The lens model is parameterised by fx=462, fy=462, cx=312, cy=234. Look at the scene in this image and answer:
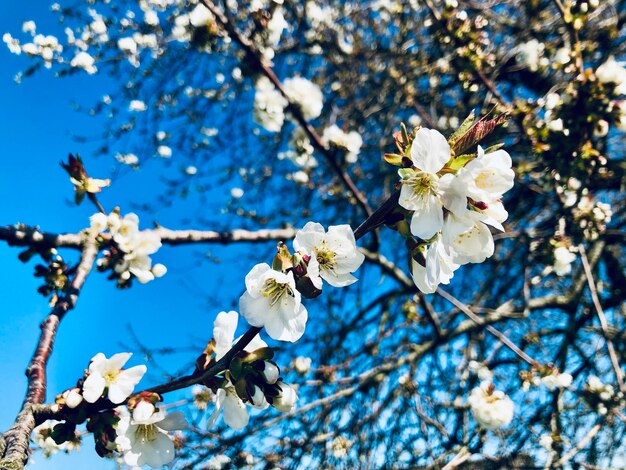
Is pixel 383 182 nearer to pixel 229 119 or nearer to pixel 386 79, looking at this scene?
pixel 386 79

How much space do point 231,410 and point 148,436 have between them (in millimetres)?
235

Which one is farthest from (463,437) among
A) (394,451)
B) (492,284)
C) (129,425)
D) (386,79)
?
(386,79)

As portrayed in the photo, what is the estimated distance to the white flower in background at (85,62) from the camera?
171 inches

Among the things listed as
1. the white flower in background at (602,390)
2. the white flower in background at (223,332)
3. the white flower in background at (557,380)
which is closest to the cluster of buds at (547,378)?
the white flower in background at (557,380)

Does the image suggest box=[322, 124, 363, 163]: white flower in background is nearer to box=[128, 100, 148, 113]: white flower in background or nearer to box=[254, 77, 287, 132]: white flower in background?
box=[254, 77, 287, 132]: white flower in background

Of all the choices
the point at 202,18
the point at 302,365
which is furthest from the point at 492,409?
the point at 202,18

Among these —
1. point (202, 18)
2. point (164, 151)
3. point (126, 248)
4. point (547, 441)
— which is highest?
point (164, 151)

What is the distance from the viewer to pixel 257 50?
255cm

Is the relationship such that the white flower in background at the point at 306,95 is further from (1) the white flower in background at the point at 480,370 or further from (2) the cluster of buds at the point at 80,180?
(1) the white flower in background at the point at 480,370

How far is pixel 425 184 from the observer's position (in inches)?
36.4

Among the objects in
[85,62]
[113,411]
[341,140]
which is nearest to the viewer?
[113,411]

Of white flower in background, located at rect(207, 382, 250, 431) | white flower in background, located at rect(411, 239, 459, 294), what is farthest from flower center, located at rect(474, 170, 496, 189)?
white flower in background, located at rect(207, 382, 250, 431)

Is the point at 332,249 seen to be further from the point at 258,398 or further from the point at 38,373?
the point at 38,373

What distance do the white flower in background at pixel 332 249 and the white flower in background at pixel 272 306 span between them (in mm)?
91
